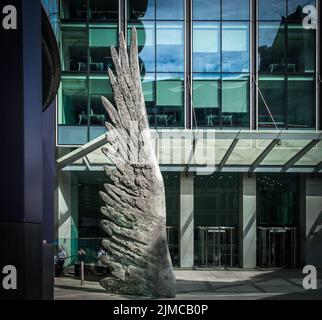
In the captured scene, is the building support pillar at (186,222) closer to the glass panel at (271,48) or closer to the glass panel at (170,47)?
the glass panel at (170,47)

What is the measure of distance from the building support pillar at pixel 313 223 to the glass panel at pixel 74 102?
12.4 metres

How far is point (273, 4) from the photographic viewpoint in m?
30.3

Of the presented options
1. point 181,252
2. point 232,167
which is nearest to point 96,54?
point 232,167

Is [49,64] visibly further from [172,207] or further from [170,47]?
[172,207]

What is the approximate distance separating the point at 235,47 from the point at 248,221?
9.13 m

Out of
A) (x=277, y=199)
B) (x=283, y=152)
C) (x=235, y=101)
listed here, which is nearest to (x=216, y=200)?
(x=277, y=199)

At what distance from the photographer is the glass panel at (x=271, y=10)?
30219mm

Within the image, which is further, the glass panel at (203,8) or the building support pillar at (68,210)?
the glass panel at (203,8)

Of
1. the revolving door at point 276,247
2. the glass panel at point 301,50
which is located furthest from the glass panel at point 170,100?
the revolving door at point 276,247

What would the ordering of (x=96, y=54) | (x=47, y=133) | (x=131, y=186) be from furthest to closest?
(x=96, y=54), (x=47, y=133), (x=131, y=186)

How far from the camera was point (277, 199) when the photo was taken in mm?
31781

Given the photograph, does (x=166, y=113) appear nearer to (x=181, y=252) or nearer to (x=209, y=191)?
(x=209, y=191)
